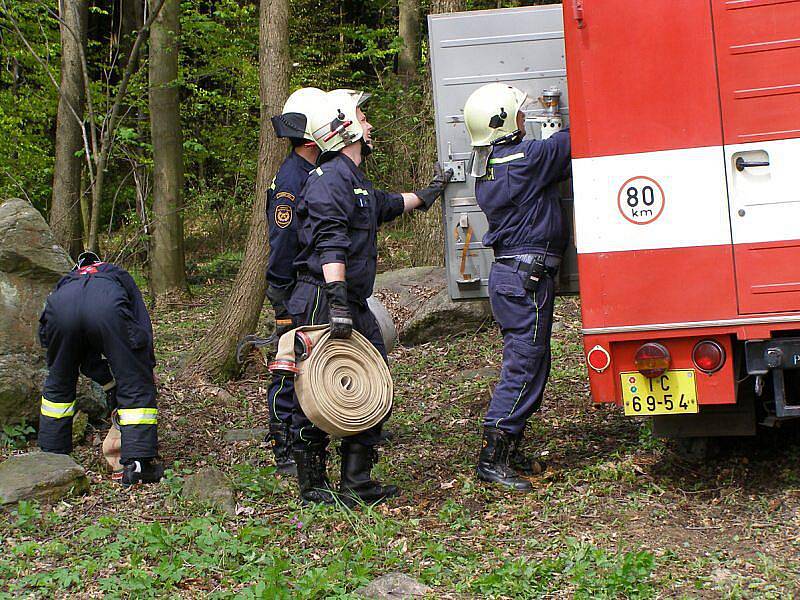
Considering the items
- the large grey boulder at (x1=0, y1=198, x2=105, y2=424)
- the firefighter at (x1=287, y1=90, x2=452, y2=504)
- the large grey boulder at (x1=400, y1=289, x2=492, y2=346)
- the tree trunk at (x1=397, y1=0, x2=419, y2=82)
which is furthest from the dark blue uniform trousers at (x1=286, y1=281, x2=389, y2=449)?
the tree trunk at (x1=397, y1=0, x2=419, y2=82)

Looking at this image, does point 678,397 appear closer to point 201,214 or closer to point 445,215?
point 445,215

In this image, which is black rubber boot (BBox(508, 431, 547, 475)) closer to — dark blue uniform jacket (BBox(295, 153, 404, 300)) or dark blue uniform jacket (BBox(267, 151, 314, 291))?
dark blue uniform jacket (BBox(295, 153, 404, 300))

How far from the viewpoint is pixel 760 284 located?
178 inches

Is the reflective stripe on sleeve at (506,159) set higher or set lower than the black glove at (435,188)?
higher

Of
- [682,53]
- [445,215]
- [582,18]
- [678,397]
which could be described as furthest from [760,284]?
[445,215]

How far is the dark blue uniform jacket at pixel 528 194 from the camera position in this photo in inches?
213

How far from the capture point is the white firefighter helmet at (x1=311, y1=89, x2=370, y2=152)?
5457 millimetres

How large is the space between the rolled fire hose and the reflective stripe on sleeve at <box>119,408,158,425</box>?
4.84ft

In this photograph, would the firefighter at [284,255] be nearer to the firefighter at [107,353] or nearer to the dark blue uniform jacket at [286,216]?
the dark blue uniform jacket at [286,216]

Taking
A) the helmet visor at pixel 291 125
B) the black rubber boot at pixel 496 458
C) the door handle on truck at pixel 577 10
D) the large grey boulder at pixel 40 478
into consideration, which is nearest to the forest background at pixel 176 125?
the large grey boulder at pixel 40 478

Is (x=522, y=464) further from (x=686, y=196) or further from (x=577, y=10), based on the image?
(x=577, y=10)

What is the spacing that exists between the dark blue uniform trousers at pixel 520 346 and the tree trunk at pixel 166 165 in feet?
29.2

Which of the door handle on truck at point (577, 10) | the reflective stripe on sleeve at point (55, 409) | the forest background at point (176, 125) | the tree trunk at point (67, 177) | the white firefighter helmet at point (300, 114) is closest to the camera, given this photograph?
the door handle on truck at point (577, 10)

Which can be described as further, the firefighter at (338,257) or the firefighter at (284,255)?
the firefighter at (284,255)
